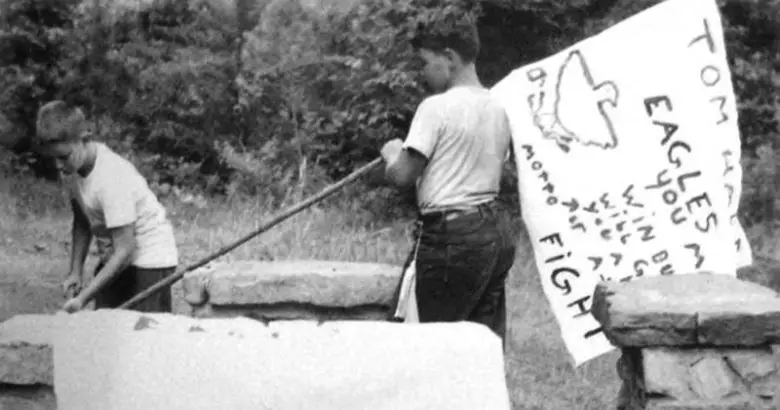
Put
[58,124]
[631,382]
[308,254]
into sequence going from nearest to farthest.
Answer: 1. [631,382]
2. [58,124]
3. [308,254]

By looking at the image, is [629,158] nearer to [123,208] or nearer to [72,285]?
[123,208]

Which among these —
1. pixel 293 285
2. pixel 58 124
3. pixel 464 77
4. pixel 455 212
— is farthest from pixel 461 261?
pixel 58 124

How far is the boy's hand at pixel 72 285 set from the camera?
505cm

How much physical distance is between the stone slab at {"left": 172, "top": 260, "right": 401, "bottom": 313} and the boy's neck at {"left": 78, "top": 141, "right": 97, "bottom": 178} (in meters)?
1.19

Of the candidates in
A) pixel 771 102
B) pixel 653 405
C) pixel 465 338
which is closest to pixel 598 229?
pixel 653 405

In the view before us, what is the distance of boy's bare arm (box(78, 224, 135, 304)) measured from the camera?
457cm

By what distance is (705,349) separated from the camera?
3775mm

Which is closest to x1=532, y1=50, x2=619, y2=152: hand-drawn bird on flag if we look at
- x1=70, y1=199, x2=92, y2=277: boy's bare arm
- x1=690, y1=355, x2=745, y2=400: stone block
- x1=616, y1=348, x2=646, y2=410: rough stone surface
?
A: x1=616, y1=348, x2=646, y2=410: rough stone surface

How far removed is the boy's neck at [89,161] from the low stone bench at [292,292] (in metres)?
1.19

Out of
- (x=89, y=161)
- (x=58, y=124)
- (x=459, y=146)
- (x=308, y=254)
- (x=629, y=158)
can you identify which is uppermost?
(x=58, y=124)

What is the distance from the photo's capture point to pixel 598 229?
4.56 m

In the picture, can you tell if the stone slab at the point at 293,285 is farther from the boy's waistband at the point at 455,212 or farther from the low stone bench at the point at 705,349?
the low stone bench at the point at 705,349

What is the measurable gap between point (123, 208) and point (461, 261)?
1108mm

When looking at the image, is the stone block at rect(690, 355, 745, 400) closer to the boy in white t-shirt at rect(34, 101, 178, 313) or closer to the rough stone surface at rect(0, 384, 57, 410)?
the rough stone surface at rect(0, 384, 57, 410)
